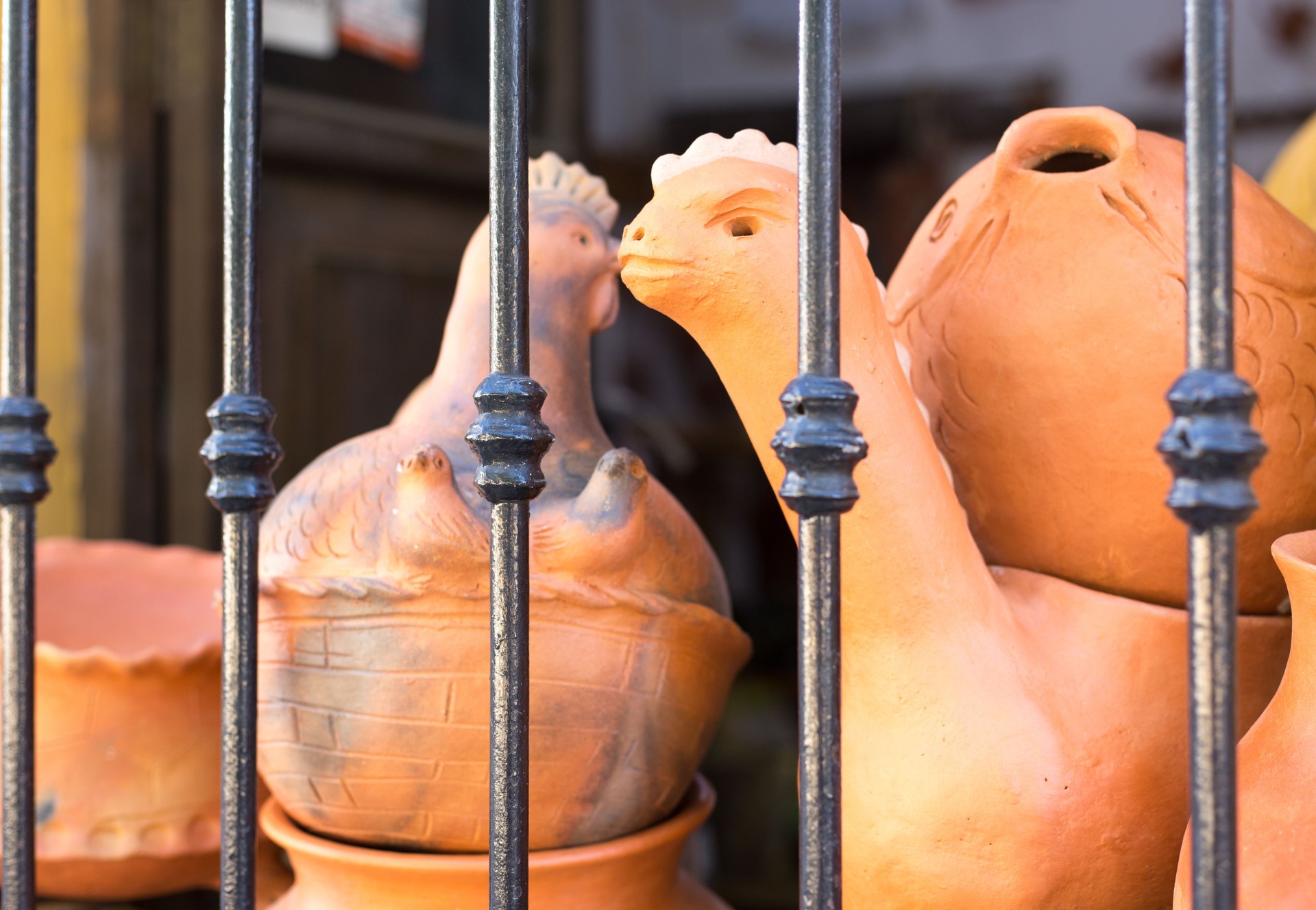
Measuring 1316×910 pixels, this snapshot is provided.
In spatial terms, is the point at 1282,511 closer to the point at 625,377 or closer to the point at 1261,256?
the point at 1261,256

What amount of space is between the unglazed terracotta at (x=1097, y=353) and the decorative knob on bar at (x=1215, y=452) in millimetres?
172

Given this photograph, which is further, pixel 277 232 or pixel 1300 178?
pixel 277 232

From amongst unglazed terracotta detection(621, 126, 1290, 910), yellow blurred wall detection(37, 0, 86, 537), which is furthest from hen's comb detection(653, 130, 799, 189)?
yellow blurred wall detection(37, 0, 86, 537)

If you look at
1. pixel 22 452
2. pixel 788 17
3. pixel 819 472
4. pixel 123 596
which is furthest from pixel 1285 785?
pixel 788 17

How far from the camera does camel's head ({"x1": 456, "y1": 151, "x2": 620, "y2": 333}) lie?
0.87 meters

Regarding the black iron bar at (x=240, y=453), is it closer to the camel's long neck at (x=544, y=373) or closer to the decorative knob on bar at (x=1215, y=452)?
the camel's long neck at (x=544, y=373)

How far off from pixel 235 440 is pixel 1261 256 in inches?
24.2

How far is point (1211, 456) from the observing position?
0.55 m

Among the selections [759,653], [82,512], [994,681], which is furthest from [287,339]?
[994,681]

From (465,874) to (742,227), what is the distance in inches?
17.0

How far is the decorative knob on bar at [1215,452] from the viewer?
0.54 metres

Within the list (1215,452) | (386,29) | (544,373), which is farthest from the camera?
(386,29)

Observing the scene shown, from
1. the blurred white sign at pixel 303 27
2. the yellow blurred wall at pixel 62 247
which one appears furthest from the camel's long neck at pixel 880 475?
the blurred white sign at pixel 303 27

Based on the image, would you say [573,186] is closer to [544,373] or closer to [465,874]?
[544,373]
